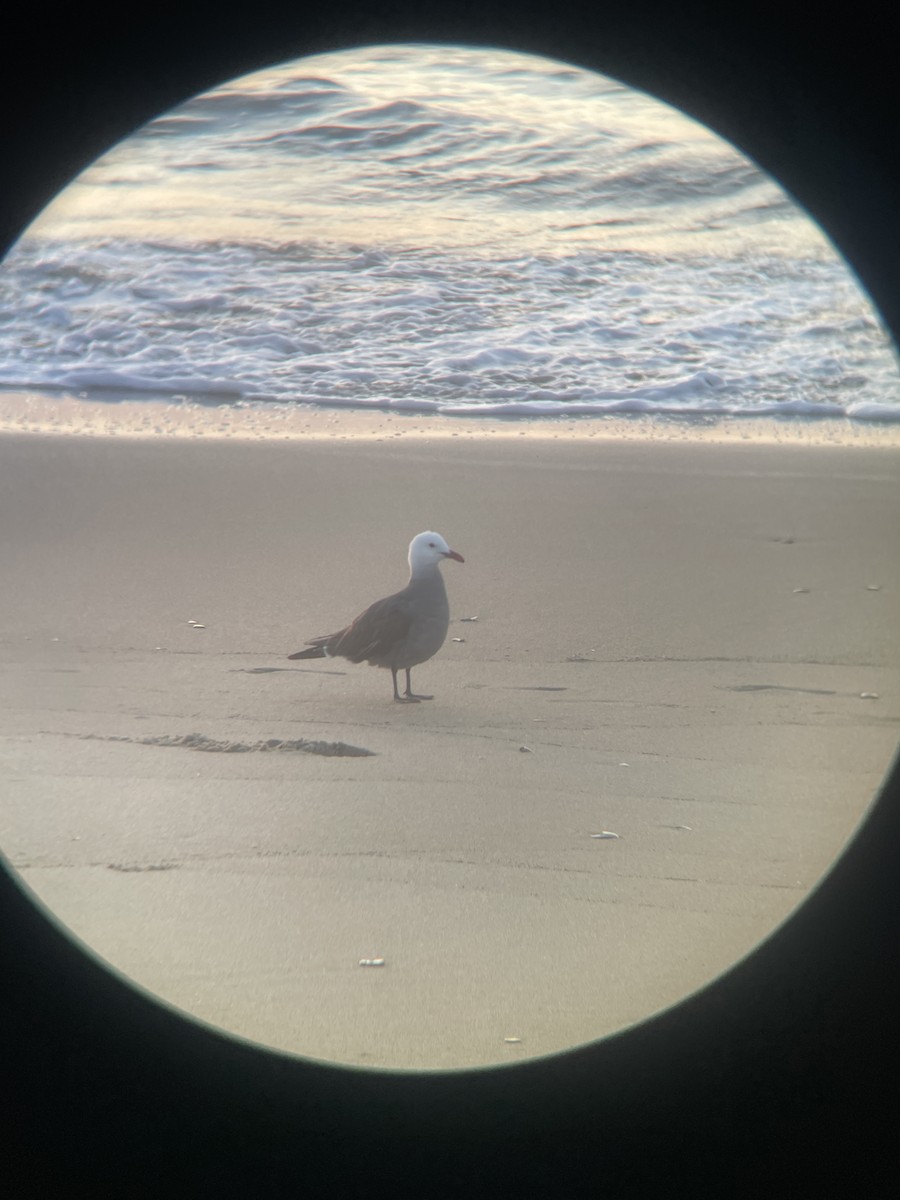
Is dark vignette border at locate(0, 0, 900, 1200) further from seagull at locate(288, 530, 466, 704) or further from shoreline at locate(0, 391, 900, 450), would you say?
shoreline at locate(0, 391, 900, 450)

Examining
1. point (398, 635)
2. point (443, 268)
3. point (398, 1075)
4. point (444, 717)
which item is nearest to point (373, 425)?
point (443, 268)

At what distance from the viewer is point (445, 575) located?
5.91 metres

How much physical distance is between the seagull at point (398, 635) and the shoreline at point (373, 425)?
313 centimetres

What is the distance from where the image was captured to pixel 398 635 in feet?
14.8

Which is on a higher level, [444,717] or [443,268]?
[443,268]

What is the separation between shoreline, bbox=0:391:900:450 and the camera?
7.68 m

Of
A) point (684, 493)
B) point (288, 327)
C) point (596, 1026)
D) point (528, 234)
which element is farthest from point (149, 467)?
point (596, 1026)

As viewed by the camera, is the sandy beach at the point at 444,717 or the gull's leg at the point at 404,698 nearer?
the sandy beach at the point at 444,717

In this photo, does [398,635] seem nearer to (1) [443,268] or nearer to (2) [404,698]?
(2) [404,698]

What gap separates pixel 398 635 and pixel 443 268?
5.24 m

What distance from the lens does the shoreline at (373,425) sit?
7.68 metres

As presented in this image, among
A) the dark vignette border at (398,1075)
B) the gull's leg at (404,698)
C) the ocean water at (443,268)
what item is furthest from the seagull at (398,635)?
the ocean water at (443,268)

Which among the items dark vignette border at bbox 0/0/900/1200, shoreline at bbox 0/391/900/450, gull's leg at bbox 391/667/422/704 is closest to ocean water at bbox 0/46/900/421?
shoreline at bbox 0/391/900/450

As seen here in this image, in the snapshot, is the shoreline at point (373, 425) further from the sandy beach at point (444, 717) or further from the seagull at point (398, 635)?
the seagull at point (398, 635)
